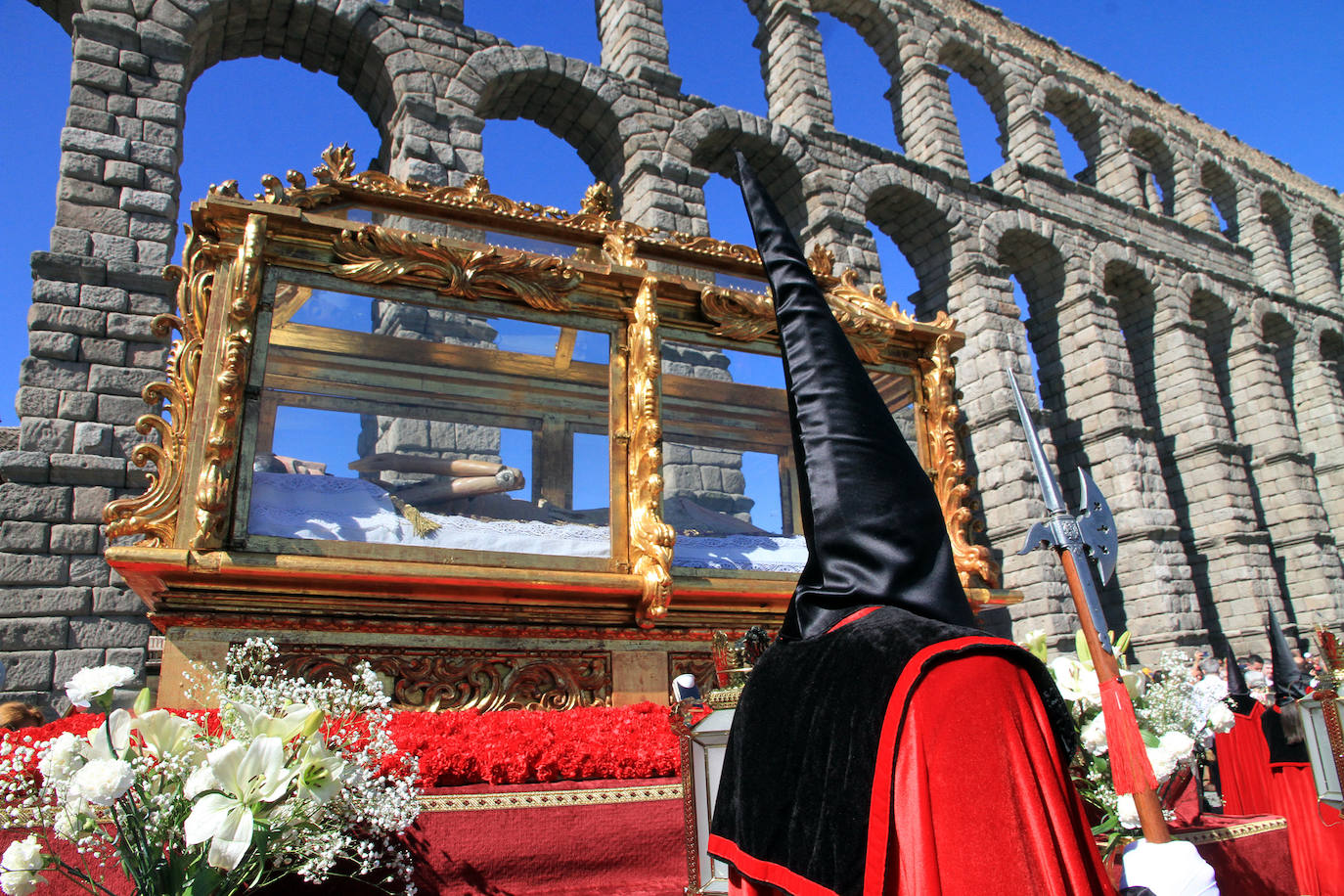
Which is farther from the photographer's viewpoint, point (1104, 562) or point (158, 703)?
point (158, 703)

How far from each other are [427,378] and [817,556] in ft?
8.59

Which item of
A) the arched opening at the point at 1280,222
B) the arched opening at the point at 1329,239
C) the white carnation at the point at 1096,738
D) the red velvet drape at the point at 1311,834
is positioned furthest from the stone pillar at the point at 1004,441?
the arched opening at the point at 1329,239

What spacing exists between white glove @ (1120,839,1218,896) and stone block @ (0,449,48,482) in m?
8.42

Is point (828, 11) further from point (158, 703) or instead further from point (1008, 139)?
point (158, 703)

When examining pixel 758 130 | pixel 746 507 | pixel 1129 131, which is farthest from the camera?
pixel 1129 131

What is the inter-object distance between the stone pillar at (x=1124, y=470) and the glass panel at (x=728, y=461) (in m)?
12.7

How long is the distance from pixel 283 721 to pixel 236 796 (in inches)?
7.5

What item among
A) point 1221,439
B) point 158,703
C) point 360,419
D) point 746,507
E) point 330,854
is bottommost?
point 330,854

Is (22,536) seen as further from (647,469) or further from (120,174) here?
(647,469)

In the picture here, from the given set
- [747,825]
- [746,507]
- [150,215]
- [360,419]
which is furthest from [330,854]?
[150,215]

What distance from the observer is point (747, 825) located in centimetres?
Result: 181

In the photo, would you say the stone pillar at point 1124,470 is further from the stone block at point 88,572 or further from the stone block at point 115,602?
the stone block at point 88,572

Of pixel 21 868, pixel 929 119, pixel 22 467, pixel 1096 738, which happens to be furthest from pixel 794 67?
pixel 21 868

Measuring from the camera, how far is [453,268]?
3984mm
